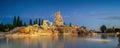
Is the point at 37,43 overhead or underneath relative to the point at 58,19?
underneath

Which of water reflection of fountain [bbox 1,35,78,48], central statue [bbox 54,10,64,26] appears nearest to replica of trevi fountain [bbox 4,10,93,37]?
central statue [bbox 54,10,64,26]

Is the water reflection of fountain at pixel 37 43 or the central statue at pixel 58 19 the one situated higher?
the central statue at pixel 58 19

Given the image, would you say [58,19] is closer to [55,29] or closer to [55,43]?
[55,29]

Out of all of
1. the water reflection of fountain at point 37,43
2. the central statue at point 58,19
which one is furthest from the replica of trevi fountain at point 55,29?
the water reflection of fountain at point 37,43

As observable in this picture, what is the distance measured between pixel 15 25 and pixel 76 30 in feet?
81.1

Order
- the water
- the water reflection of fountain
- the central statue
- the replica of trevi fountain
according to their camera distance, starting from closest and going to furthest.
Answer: the water reflection of fountain
the water
the replica of trevi fountain
the central statue

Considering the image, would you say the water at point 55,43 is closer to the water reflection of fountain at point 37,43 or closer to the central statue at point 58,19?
the water reflection of fountain at point 37,43

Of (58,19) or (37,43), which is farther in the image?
(58,19)

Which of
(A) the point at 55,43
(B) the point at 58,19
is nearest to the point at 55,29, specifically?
(B) the point at 58,19

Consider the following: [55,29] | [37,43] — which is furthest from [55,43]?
[55,29]

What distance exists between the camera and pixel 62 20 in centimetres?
6569

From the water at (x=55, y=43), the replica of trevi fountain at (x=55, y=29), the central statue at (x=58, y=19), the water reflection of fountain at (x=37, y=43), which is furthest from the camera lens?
the central statue at (x=58, y=19)

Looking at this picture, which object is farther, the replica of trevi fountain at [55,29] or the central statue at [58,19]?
the central statue at [58,19]

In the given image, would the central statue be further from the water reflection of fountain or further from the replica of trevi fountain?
the water reflection of fountain
